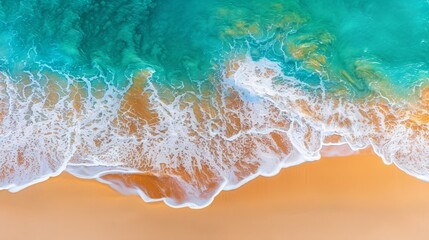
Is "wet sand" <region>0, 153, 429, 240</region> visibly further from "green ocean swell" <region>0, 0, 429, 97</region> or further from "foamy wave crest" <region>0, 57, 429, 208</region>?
"green ocean swell" <region>0, 0, 429, 97</region>

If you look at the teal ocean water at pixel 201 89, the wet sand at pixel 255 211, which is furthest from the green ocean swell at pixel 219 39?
the wet sand at pixel 255 211

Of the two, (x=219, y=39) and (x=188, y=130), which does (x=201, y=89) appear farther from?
(x=219, y=39)

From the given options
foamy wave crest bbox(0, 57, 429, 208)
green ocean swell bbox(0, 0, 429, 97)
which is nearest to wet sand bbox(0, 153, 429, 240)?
foamy wave crest bbox(0, 57, 429, 208)

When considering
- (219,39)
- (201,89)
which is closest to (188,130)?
(201,89)

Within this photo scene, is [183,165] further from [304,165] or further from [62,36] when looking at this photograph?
[62,36]

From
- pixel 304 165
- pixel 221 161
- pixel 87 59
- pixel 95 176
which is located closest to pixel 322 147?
pixel 304 165

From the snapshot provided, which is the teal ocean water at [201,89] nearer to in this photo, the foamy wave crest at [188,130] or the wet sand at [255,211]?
the foamy wave crest at [188,130]
